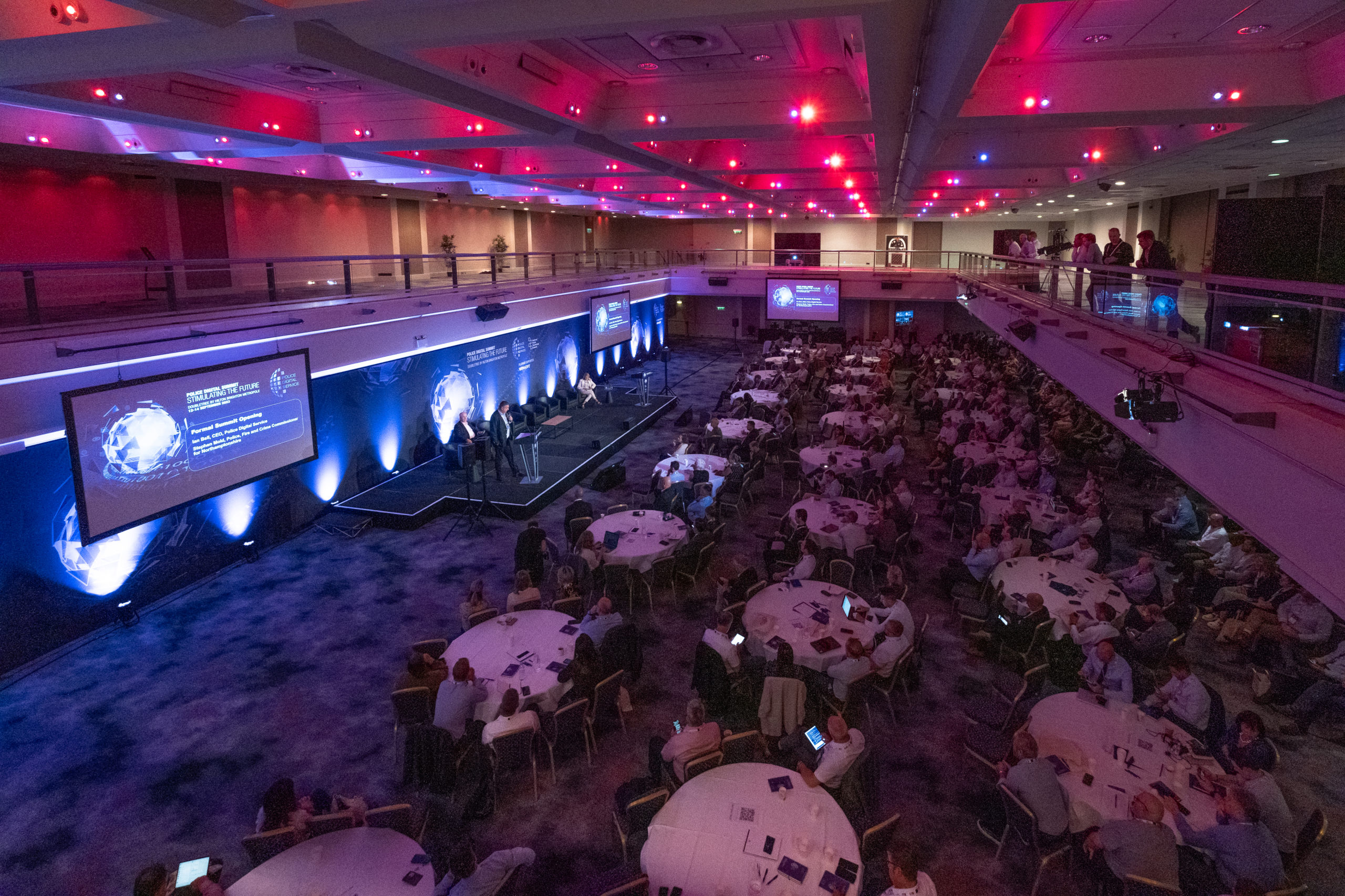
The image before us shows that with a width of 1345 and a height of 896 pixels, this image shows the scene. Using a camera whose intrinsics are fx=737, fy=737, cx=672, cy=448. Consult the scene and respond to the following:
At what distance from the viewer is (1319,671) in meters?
7.42

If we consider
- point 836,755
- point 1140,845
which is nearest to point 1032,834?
point 1140,845

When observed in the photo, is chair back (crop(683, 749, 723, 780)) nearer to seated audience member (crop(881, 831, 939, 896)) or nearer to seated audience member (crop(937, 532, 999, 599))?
seated audience member (crop(881, 831, 939, 896))

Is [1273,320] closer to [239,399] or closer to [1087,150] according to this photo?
[1087,150]

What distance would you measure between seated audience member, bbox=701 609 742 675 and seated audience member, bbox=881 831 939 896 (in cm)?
277

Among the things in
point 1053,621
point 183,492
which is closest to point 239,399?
point 183,492

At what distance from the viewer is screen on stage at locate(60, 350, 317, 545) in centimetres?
810

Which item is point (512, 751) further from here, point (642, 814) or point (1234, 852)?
point (1234, 852)

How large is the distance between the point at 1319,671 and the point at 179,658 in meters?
12.3

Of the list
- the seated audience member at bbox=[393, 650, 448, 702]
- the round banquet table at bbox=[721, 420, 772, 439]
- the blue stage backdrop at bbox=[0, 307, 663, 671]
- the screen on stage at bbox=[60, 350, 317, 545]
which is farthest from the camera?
the round banquet table at bbox=[721, 420, 772, 439]

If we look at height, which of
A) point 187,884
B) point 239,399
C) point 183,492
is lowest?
point 187,884

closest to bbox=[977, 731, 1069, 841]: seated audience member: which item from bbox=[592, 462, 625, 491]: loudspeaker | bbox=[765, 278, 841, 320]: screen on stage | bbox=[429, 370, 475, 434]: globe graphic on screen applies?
bbox=[592, 462, 625, 491]: loudspeaker

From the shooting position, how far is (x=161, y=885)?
169 inches

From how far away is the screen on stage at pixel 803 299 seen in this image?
2802 centimetres

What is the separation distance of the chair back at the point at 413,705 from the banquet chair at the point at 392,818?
127 centimetres
